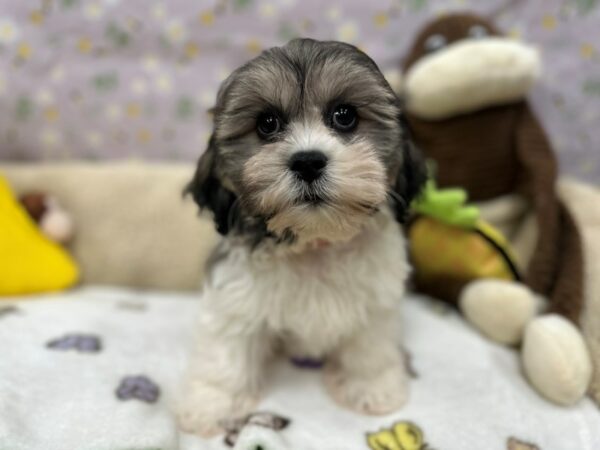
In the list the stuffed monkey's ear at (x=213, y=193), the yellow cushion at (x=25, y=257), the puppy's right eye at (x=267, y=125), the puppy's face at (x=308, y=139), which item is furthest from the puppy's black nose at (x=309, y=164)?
the yellow cushion at (x=25, y=257)

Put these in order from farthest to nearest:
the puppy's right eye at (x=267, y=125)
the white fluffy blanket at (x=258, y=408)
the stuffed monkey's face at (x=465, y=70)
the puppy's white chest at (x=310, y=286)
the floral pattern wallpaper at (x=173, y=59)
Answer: the floral pattern wallpaper at (x=173, y=59), the stuffed monkey's face at (x=465, y=70), the puppy's white chest at (x=310, y=286), the white fluffy blanket at (x=258, y=408), the puppy's right eye at (x=267, y=125)

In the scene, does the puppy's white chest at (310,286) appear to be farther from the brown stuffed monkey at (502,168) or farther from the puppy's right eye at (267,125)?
the brown stuffed monkey at (502,168)

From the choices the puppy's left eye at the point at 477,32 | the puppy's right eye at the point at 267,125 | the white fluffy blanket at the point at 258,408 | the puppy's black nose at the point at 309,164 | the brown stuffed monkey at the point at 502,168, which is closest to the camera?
the puppy's black nose at the point at 309,164

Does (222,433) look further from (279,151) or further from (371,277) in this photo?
(279,151)

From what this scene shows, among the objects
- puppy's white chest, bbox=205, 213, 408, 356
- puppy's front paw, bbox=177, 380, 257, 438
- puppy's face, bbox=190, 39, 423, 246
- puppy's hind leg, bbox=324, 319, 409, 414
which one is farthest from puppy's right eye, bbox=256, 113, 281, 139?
puppy's front paw, bbox=177, 380, 257, 438

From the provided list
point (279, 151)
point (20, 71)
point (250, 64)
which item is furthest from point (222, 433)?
point (20, 71)

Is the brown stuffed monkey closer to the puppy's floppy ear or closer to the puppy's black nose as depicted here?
the puppy's floppy ear
